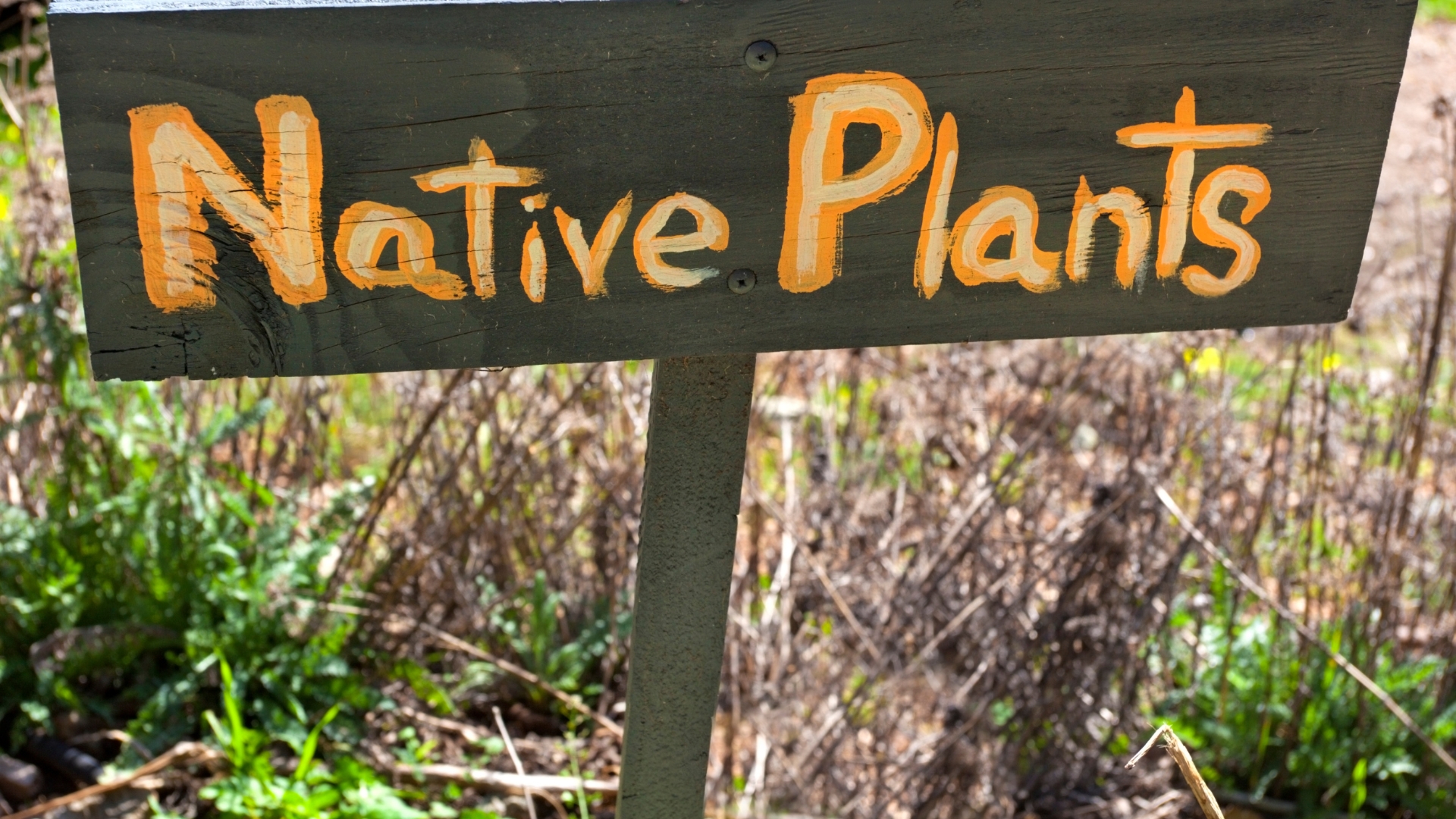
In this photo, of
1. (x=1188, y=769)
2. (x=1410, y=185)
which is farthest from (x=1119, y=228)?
(x=1410, y=185)

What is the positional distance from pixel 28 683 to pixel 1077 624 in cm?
208

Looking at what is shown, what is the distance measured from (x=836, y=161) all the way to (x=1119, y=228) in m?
0.33

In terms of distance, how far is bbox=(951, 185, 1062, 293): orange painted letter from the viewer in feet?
4.23

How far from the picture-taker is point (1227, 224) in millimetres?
1359

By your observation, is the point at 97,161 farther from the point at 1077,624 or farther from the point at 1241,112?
the point at 1077,624

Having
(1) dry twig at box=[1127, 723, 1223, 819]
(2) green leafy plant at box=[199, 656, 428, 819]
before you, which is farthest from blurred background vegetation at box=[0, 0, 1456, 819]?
(1) dry twig at box=[1127, 723, 1223, 819]

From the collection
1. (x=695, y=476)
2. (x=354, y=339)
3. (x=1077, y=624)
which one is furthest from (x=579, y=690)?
(x=354, y=339)

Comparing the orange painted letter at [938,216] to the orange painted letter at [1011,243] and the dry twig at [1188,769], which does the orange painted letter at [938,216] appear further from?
the dry twig at [1188,769]

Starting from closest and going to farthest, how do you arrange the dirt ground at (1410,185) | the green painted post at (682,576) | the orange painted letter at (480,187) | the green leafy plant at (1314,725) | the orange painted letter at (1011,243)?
the orange painted letter at (480,187)
the orange painted letter at (1011,243)
the green painted post at (682,576)
the green leafy plant at (1314,725)
the dirt ground at (1410,185)

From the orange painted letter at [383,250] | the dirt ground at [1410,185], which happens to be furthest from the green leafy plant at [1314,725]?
the orange painted letter at [383,250]

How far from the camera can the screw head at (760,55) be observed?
1.18 m

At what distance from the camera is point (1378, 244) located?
515cm

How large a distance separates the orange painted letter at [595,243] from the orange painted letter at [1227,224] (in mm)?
625

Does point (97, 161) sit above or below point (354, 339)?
above
